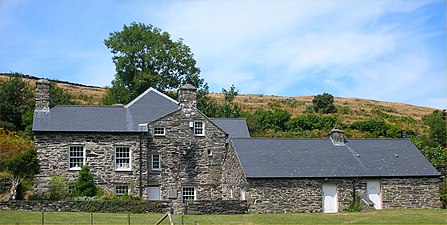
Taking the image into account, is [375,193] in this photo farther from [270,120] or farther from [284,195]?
[270,120]

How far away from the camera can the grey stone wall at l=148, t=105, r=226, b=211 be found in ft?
128

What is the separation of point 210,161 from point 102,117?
7.59 m

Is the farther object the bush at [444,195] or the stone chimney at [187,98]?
the stone chimney at [187,98]

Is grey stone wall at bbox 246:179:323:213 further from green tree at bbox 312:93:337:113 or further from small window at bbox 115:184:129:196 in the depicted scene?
green tree at bbox 312:93:337:113

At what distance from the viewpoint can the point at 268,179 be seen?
33.8 m

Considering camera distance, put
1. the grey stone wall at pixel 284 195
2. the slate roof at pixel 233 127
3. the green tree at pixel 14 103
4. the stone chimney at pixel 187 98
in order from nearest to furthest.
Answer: the grey stone wall at pixel 284 195 < the stone chimney at pixel 187 98 < the slate roof at pixel 233 127 < the green tree at pixel 14 103

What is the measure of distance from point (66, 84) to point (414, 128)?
54326 millimetres

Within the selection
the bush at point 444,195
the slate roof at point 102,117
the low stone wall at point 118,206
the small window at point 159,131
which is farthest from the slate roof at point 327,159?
the slate roof at point 102,117

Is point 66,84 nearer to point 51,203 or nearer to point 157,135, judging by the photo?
point 157,135

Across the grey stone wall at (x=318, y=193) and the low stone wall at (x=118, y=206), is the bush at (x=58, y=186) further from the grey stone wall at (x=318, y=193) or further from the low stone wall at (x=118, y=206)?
the grey stone wall at (x=318, y=193)

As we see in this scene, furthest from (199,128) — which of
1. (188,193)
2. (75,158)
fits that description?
(75,158)

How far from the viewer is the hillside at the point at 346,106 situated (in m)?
79.9

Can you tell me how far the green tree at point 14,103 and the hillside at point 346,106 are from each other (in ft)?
65.3

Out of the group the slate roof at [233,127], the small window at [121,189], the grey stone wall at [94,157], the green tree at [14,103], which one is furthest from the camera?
the green tree at [14,103]
